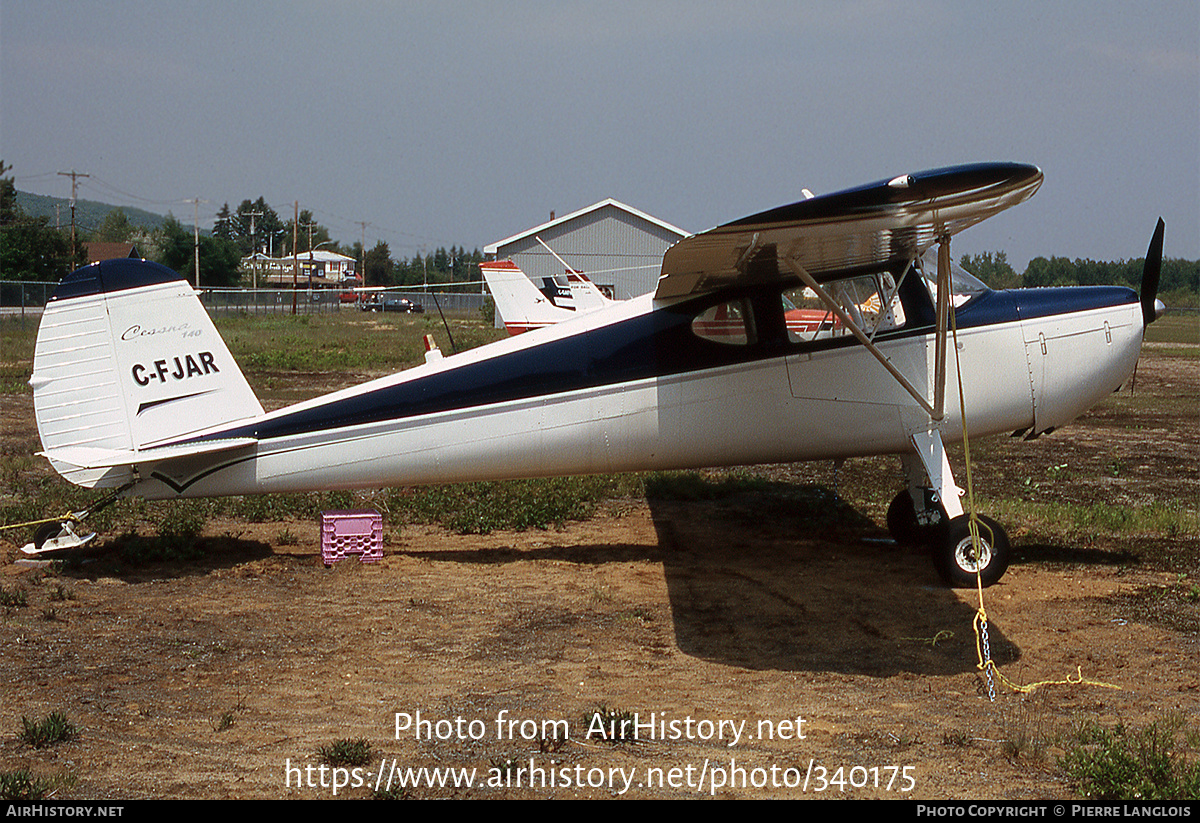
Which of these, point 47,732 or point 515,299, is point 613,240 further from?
point 47,732

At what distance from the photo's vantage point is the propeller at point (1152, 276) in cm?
764

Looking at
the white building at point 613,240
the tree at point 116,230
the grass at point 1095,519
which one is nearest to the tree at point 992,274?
the grass at point 1095,519

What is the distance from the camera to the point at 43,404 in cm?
714

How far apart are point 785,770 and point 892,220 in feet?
11.0

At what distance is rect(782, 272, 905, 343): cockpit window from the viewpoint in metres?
7.49

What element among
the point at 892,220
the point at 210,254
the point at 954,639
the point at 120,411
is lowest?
the point at 954,639

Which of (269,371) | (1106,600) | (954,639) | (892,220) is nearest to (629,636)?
(954,639)

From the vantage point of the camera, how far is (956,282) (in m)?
7.75

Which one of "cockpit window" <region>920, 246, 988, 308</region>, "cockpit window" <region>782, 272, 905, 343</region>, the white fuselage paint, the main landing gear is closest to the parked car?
the white fuselage paint

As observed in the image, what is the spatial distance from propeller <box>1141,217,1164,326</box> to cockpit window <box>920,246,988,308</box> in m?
1.25

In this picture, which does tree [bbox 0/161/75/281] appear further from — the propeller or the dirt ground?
the propeller

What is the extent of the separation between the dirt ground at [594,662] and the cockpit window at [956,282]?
2.25 metres

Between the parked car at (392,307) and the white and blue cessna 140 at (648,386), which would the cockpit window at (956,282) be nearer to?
the white and blue cessna 140 at (648,386)
